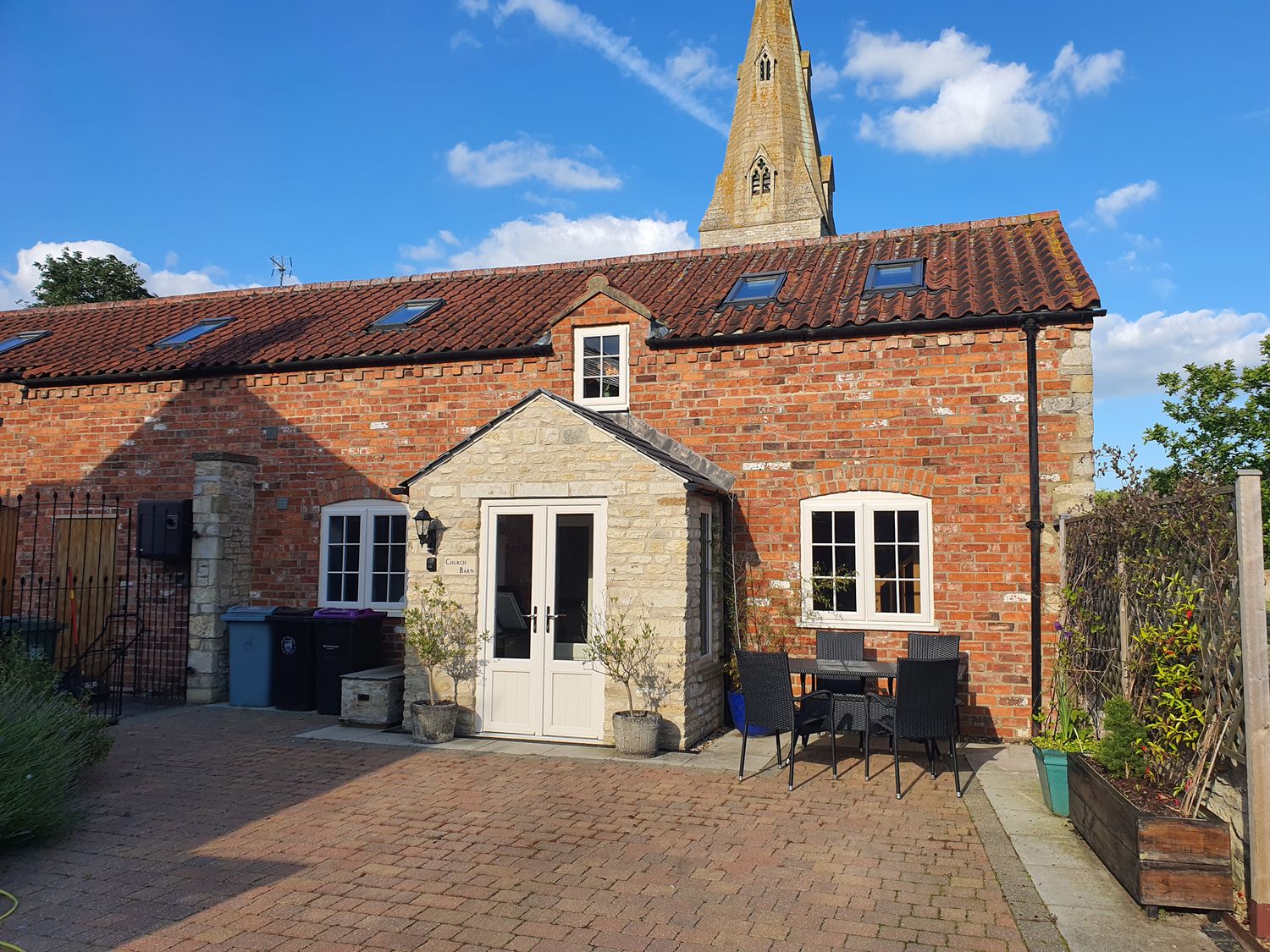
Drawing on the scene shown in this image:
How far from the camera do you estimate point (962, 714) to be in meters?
9.12

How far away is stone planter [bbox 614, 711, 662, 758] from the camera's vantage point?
810cm

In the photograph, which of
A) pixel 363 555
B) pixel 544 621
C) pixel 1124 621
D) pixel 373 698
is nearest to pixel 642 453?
pixel 544 621

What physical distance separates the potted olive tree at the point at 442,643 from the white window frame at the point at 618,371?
3176 millimetres

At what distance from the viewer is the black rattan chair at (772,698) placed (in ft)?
24.0

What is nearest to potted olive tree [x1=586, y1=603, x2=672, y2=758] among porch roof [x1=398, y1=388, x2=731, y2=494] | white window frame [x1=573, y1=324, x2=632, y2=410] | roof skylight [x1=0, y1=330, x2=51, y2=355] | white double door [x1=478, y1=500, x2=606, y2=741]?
white double door [x1=478, y1=500, x2=606, y2=741]

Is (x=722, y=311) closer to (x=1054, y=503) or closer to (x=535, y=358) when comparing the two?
(x=535, y=358)

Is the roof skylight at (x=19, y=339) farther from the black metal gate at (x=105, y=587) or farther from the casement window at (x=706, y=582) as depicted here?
the casement window at (x=706, y=582)

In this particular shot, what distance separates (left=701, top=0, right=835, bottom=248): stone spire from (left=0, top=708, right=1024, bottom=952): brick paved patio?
3998 centimetres

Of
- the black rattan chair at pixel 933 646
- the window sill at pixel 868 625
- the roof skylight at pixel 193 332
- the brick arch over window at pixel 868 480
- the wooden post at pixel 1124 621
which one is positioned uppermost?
the roof skylight at pixel 193 332

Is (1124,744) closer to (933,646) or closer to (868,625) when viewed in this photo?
(933,646)

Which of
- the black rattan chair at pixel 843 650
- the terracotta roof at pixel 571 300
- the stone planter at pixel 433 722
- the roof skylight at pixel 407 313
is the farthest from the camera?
the roof skylight at pixel 407 313

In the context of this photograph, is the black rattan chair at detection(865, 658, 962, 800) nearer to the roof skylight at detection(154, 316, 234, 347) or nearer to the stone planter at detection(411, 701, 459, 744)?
the stone planter at detection(411, 701, 459, 744)

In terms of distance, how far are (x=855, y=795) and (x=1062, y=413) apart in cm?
469

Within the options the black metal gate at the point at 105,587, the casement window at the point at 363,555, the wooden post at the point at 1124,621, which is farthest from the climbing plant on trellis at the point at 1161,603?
the black metal gate at the point at 105,587
